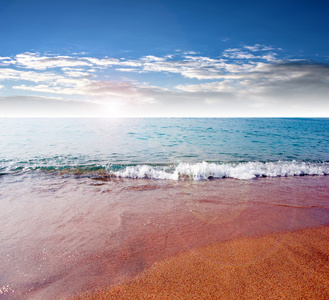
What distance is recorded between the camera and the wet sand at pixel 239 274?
262 cm

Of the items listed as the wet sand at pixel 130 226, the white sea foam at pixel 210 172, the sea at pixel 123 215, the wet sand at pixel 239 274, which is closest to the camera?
the wet sand at pixel 239 274

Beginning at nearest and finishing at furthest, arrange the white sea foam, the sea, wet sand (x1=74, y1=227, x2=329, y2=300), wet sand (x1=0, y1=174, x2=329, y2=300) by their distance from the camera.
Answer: wet sand (x1=74, y1=227, x2=329, y2=300) → wet sand (x1=0, y1=174, x2=329, y2=300) → the sea → the white sea foam

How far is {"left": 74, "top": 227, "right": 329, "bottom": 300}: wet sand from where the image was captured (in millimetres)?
2621

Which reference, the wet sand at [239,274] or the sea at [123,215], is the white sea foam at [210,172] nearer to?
the sea at [123,215]

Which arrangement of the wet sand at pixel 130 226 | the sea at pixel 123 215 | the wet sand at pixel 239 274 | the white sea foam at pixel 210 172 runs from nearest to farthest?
1. the wet sand at pixel 239 274
2. the wet sand at pixel 130 226
3. the sea at pixel 123 215
4. the white sea foam at pixel 210 172

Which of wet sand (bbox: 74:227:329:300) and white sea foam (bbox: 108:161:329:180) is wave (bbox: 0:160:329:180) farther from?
wet sand (bbox: 74:227:329:300)

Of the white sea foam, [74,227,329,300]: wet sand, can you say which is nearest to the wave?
the white sea foam

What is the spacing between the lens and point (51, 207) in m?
5.38

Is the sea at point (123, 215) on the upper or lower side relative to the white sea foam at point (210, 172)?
lower

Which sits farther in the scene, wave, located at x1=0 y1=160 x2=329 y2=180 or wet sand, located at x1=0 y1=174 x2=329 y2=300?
wave, located at x1=0 y1=160 x2=329 y2=180

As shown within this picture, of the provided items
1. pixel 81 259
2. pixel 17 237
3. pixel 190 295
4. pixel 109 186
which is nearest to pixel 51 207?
pixel 17 237

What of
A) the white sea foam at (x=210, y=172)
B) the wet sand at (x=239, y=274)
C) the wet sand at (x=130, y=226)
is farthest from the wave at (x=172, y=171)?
the wet sand at (x=239, y=274)

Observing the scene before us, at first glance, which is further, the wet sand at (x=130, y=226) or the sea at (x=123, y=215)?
the sea at (x=123, y=215)

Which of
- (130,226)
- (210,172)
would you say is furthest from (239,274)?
(210,172)
